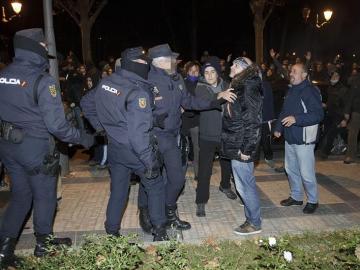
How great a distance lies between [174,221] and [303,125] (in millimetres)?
2048

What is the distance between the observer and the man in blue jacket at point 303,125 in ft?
19.3

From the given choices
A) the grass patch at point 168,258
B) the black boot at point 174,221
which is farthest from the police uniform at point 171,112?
the grass patch at point 168,258

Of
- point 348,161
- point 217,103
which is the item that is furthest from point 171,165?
point 348,161

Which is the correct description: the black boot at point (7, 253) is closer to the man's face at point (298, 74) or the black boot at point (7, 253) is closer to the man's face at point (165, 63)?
the man's face at point (165, 63)

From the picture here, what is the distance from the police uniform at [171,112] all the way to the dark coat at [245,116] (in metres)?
0.48

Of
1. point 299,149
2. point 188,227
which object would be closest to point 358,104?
point 299,149

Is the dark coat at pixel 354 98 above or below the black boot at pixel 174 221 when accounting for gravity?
above

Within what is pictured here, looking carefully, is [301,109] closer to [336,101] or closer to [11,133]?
[11,133]

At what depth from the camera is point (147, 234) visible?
18.8 ft

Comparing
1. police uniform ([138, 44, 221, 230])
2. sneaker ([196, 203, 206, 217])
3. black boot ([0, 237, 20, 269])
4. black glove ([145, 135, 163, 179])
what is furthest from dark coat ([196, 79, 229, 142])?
black boot ([0, 237, 20, 269])

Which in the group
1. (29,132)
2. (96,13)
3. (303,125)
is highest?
(96,13)

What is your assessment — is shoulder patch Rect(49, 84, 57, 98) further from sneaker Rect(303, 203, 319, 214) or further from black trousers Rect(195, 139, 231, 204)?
sneaker Rect(303, 203, 319, 214)

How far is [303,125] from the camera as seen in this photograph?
232 inches

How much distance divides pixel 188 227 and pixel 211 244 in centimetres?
79
